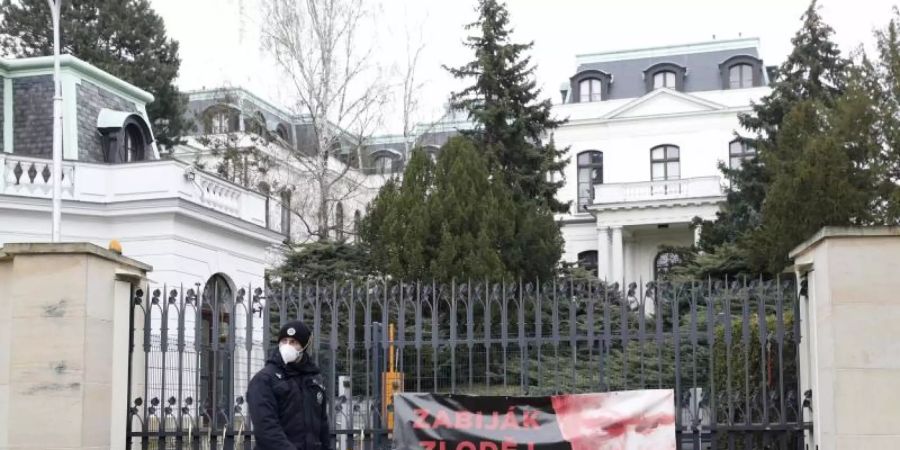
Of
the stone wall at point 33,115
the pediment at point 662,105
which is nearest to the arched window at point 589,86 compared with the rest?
the pediment at point 662,105

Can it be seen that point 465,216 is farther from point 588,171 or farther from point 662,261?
point 588,171

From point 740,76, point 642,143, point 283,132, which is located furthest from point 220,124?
point 740,76

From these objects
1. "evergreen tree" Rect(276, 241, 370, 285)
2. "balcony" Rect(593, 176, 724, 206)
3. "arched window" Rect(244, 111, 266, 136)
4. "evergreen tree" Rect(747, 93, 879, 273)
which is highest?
"arched window" Rect(244, 111, 266, 136)

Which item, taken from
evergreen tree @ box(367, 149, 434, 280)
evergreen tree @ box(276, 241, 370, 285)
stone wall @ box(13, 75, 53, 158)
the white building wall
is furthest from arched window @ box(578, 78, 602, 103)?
stone wall @ box(13, 75, 53, 158)

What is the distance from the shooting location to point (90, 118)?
82.5 ft

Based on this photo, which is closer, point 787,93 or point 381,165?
point 787,93

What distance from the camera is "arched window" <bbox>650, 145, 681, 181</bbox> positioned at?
51.5 metres

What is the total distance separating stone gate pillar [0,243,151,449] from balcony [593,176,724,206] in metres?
38.4

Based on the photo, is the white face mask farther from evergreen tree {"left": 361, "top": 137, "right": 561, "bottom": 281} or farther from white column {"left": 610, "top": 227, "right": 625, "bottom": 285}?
white column {"left": 610, "top": 227, "right": 625, "bottom": 285}

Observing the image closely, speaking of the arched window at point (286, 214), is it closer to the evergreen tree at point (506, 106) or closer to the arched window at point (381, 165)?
the arched window at point (381, 165)

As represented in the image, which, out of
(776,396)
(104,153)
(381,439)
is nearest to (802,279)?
(776,396)

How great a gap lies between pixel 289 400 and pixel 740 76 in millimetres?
46955

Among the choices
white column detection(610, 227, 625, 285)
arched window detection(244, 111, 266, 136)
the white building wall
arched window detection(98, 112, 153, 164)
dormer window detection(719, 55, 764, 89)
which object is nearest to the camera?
arched window detection(98, 112, 153, 164)

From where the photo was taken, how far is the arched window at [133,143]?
25.7m
